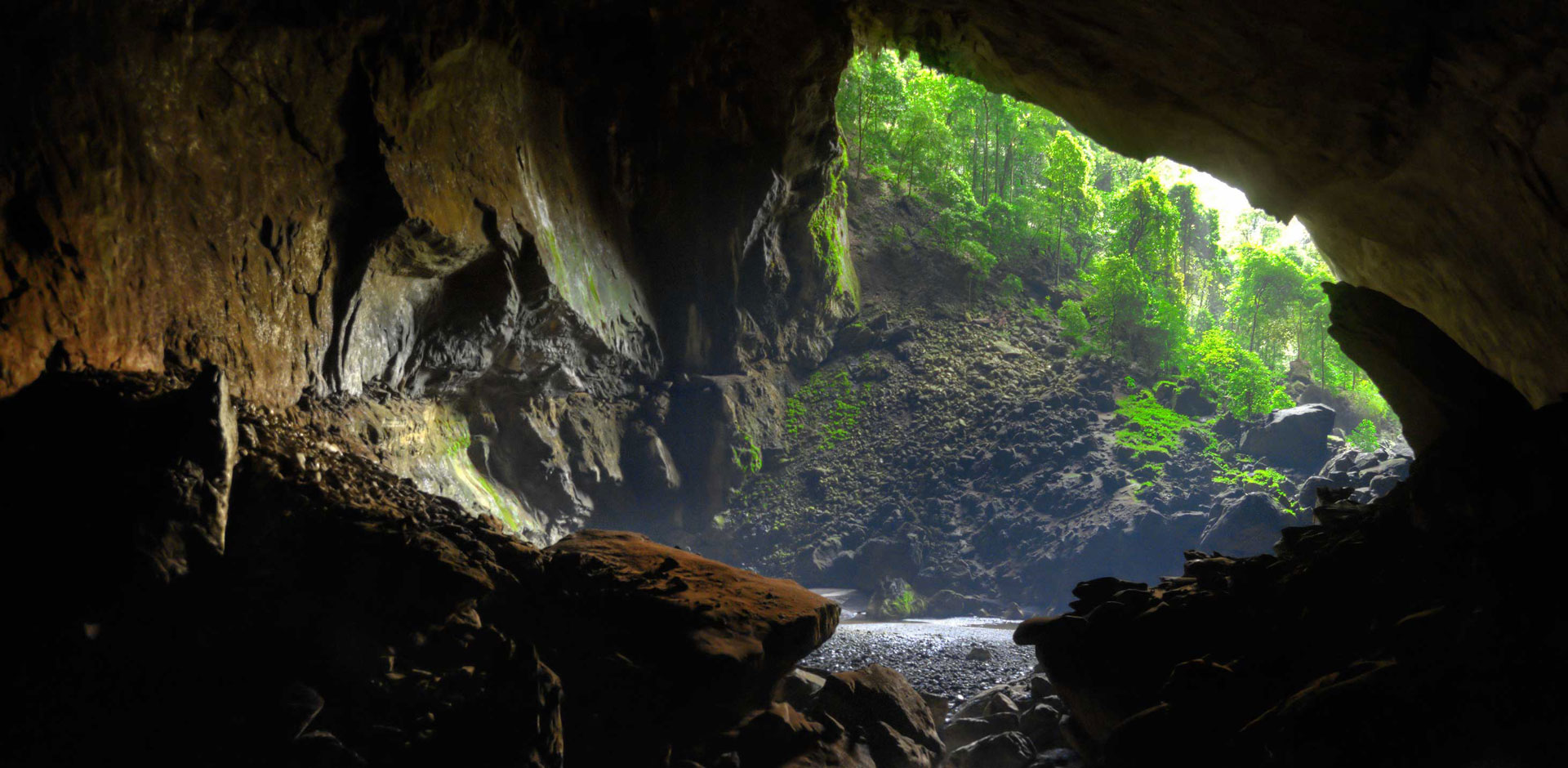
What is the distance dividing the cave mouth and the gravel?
4.65 m

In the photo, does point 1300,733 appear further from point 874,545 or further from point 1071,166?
point 1071,166

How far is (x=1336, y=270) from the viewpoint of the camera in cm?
953

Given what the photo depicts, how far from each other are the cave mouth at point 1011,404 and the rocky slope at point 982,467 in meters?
0.07

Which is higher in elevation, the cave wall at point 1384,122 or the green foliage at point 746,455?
the green foliage at point 746,455

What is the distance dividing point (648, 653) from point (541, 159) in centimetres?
956

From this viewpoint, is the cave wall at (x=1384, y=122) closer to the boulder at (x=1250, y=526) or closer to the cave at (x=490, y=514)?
the cave at (x=490, y=514)

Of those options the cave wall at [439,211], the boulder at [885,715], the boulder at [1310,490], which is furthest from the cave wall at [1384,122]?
the boulder at [1310,490]

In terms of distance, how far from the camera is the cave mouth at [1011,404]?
22.2 meters

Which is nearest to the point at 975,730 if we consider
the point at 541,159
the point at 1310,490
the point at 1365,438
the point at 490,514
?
the point at 490,514

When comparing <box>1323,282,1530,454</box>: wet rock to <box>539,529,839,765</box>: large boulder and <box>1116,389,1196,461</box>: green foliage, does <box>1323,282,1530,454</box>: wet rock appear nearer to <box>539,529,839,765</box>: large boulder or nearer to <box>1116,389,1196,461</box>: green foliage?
<box>539,529,839,765</box>: large boulder

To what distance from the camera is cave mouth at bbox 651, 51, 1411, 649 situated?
72.9 feet

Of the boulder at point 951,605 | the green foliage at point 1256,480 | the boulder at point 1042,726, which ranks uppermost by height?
the green foliage at point 1256,480

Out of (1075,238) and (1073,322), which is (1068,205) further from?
(1073,322)

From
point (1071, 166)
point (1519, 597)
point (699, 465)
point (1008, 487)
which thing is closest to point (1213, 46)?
point (1519, 597)
